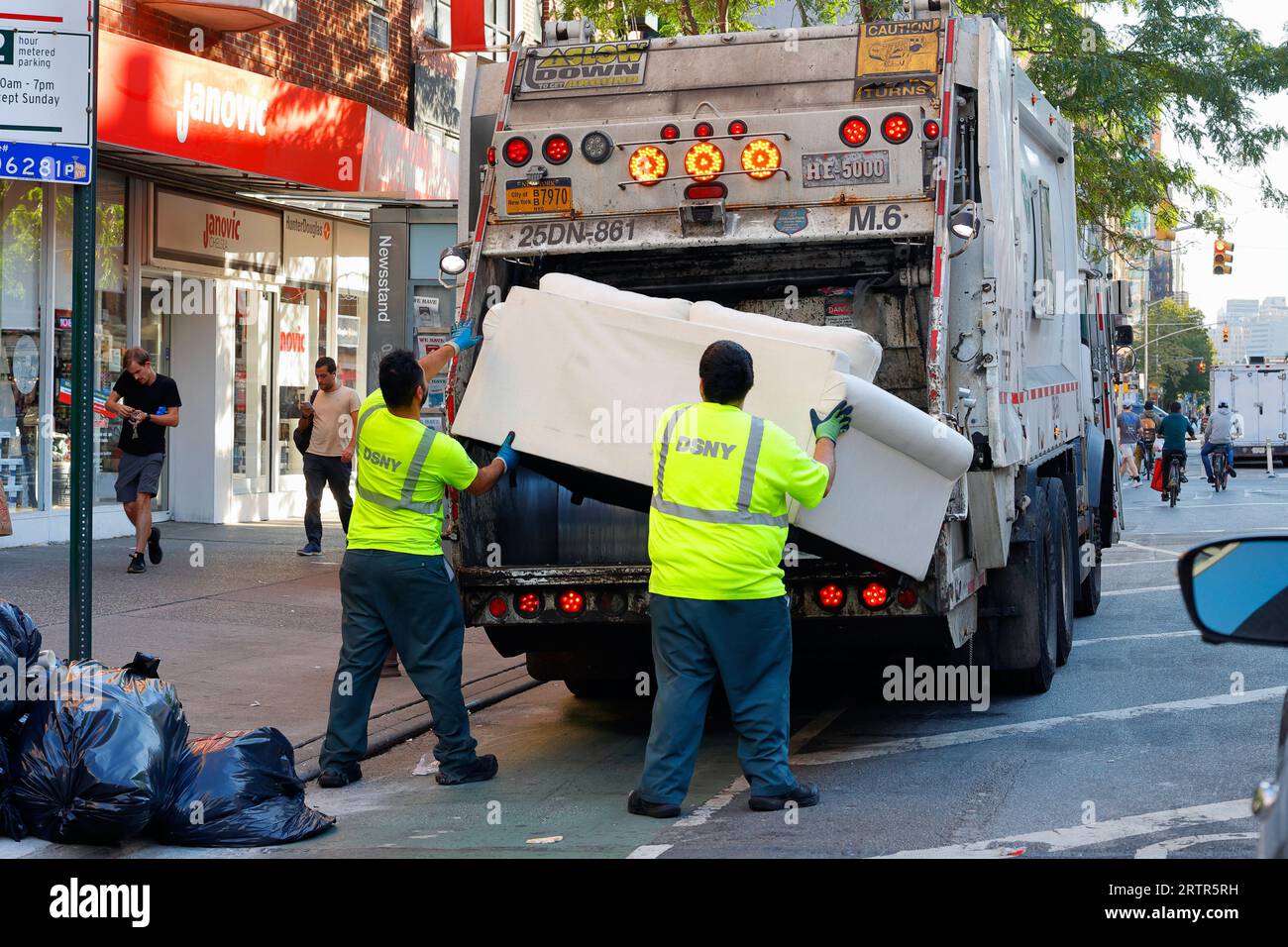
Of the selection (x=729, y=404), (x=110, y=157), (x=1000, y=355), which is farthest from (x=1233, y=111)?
(x=729, y=404)

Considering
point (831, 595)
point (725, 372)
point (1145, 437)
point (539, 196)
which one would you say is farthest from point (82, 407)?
point (1145, 437)

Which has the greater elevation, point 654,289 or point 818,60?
point 818,60

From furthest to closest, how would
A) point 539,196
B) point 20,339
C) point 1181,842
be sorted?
1. point 20,339
2. point 539,196
3. point 1181,842

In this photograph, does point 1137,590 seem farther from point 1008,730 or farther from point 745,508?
point 745,508

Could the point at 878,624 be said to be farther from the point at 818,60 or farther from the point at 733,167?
the point at 818,60

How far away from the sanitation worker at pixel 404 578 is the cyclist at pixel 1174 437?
18.8 meters

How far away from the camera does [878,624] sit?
22.5 feet

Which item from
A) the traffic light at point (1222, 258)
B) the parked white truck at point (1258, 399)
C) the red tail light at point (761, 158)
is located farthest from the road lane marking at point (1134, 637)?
the parked white truck at point (1258, 399)

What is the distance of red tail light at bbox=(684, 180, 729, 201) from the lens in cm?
740

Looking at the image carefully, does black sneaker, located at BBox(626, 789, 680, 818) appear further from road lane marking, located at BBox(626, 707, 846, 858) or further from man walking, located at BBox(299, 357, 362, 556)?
man walking, located at BBox(299, 357, 362, 556)

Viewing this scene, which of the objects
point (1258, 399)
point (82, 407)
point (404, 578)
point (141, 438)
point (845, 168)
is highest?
Result: point (845, 168)

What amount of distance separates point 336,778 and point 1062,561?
431 cm

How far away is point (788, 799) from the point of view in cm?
612
